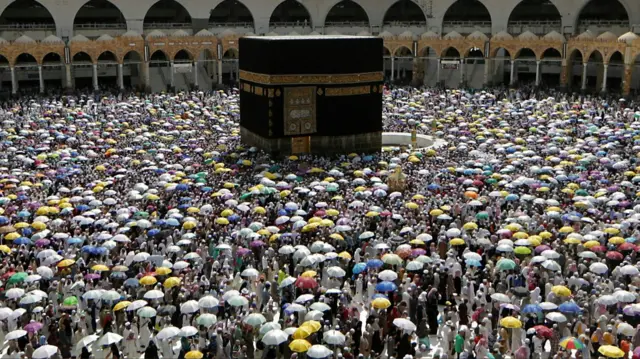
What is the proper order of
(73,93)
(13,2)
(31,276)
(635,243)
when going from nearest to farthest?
(31,276) < (635,243) < (73,93) < (13,2)

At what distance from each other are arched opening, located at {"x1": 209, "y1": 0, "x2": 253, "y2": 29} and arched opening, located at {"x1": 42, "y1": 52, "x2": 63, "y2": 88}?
37.3 feet

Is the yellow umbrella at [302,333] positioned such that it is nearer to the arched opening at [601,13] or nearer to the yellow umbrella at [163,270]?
the yellow umbrella at [163,270]

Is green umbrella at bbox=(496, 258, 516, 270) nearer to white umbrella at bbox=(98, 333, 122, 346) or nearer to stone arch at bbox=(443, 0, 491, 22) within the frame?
white umbrella at bbox=(98, 333, 122, 346)

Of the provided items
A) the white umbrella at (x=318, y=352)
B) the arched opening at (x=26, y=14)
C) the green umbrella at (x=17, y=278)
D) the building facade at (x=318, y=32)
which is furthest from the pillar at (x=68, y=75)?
the white umbrella at (x=318, y=352)

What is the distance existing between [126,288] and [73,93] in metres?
29.0

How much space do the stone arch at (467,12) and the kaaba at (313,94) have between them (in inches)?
1015

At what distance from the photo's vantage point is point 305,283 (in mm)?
12484

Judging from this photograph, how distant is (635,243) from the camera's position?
14922 millimetres

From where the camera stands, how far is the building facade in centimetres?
4156

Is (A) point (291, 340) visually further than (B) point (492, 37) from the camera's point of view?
No

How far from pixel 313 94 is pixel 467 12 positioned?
2860cm

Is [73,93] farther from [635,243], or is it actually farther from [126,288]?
[635,243]

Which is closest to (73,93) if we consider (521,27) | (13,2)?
(13,2)

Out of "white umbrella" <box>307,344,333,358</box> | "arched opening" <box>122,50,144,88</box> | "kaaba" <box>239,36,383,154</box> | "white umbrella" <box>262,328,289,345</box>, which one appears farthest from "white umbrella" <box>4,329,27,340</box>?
"arched opening" <box>122,50,144,88</box>
